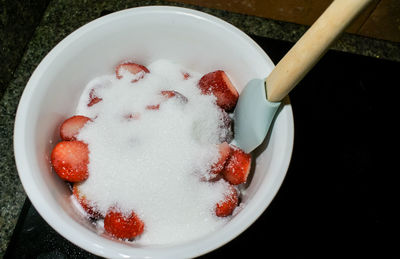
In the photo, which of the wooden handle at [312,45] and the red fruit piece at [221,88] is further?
the red fruit piece at [221,88]

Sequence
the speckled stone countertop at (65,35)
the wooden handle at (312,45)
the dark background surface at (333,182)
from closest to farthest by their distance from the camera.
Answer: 1. the wooden handle at (312,45)
2. the dark background surface at (333,182)
3. the speckled stone countertop at (65,35)

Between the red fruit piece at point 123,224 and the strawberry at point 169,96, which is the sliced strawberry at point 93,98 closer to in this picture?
the strawberry at point 169,96

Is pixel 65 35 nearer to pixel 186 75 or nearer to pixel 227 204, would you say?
pixel 186 75

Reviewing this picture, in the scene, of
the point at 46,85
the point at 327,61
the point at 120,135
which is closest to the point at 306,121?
the point at 327,61

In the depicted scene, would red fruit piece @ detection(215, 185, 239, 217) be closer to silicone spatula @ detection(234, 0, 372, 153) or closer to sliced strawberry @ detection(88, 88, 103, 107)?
silicone spatula @ detection(234, 0, 372, 153)

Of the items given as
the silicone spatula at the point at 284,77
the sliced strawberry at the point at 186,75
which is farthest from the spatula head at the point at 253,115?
the sliced strawberry at the point at 186,75

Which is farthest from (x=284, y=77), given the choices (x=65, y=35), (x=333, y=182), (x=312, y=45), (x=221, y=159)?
(x=65, y=35)
